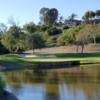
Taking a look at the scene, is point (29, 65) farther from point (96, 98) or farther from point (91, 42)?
point (91, 42)

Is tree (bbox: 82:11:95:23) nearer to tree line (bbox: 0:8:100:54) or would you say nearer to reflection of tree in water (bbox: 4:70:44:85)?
tree line (bbox: 0:8:100:54)

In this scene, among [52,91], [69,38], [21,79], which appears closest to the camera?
[52,91]

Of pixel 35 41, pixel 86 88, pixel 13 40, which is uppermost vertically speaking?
pixel 13 40

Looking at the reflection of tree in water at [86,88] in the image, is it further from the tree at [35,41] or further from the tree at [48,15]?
the tree at [48,15]

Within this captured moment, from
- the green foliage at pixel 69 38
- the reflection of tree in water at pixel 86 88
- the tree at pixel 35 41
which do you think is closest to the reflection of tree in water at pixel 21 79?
the reflection of tree in water at pixel 86 88

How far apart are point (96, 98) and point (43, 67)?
1400 inches

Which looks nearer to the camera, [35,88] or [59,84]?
[35,88]

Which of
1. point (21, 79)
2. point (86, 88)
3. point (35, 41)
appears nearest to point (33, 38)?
point (35, 41)

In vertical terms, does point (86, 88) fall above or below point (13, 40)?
below

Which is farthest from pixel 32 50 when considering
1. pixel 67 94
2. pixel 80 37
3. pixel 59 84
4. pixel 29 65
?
pixel 67 94

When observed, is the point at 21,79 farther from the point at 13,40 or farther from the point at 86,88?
the point at 13,40

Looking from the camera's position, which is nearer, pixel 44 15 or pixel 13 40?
pixel 13 40

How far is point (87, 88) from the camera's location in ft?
111

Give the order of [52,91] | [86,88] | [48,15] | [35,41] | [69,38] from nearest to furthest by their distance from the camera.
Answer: [52,91]
[86,88]
[35,41]
[69,38]
[48,15]
